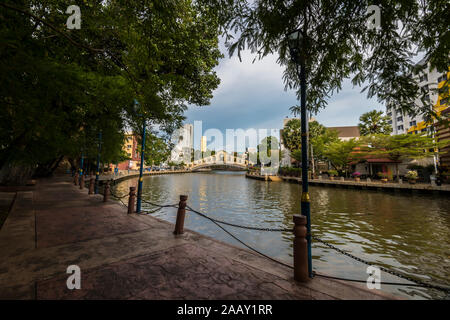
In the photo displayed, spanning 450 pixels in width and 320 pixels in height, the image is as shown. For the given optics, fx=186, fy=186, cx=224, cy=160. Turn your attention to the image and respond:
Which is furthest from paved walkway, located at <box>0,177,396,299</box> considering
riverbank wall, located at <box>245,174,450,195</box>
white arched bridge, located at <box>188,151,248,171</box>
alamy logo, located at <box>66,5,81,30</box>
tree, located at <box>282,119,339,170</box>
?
white arched bridge, located at <box>188,151,248,171</box>

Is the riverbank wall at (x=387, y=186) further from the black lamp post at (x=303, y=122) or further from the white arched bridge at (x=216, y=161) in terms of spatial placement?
the white arched bridge at (x=216, y=161)

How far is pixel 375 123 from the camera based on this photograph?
33750mm

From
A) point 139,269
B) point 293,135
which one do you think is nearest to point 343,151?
point 293,135

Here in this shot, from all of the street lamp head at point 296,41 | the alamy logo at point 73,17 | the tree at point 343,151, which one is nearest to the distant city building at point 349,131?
the tree at point 343,151

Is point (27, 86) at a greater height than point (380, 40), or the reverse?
point (380, 40)

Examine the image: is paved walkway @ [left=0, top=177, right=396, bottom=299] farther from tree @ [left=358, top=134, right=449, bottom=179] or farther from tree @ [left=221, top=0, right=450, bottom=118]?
tree @ [left=358, top=134, right=449, bottom=179]

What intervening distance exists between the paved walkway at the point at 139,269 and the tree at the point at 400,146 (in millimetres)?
29537

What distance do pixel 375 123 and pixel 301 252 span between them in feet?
135

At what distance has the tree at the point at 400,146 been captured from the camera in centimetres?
2284

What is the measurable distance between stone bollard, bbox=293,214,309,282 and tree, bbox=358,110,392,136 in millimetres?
40154

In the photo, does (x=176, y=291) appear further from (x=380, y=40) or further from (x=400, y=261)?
(x=400, y=261)
